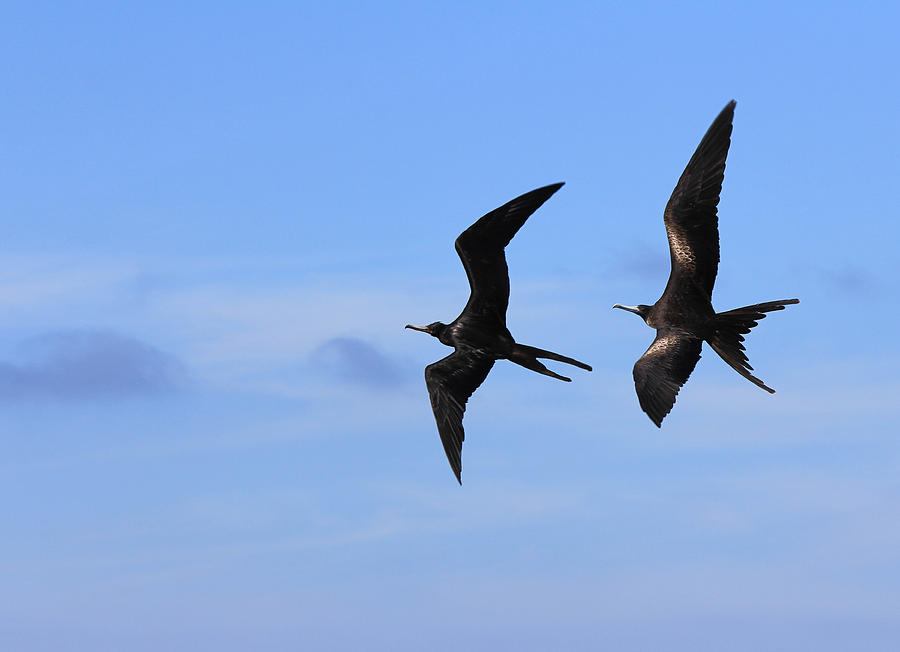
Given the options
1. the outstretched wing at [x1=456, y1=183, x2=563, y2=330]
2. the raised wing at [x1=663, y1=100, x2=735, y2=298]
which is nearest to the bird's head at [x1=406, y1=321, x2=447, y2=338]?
the outstretched wing at [x1=456, y1=183, x2=563, y2=330]

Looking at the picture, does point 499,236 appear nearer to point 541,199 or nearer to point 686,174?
point 541,199

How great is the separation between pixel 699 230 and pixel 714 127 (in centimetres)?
180

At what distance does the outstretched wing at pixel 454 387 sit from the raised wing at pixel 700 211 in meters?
3.91

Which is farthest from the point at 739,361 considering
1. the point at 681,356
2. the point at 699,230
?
the point at 699,230

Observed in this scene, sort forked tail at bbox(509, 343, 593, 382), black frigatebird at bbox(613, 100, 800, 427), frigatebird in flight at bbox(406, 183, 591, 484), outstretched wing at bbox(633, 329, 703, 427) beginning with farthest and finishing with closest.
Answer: black frigatebird at bbox(613, 100, 800, 427), outstretched wing at bbox(633, 329, 703, 427), forked tail at bbox(509, 343, 593, 382), frigatebird in flight at bbox(406, 183, 591, 484)

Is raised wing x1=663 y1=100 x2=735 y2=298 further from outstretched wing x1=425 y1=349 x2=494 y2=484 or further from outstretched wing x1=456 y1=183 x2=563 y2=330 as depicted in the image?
outstretched wing x1=425 y1=349 x2=494 y2=484

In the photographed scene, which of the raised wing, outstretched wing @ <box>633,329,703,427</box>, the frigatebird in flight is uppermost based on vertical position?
the raised wing

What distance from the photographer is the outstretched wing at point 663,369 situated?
22.2 meters

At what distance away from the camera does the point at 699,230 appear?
2322 centimetres

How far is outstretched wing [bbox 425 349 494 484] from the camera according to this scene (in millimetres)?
23000

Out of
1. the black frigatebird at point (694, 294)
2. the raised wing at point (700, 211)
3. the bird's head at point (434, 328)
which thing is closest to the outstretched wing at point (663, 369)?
the black frigatebird at point (694, 294)

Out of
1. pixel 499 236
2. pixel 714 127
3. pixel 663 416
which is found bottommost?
pixel 663 416

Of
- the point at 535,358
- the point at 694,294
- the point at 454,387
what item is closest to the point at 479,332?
the point at 535,358

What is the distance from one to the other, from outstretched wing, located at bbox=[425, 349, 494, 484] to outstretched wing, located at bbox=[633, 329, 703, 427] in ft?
8.71
